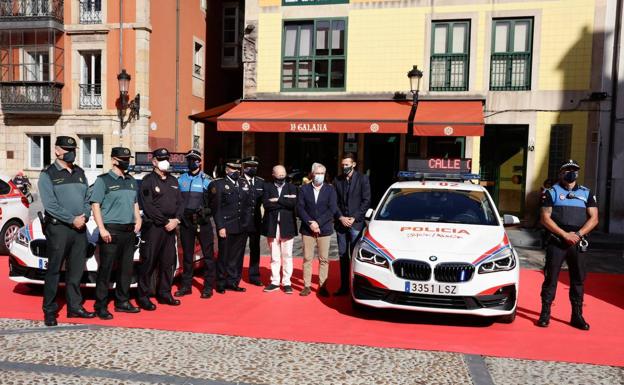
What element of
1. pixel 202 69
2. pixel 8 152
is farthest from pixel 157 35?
pixel 8 152

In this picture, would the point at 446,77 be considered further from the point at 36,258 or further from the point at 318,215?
the point at 36,258

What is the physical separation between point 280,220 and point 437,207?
2.16 metres

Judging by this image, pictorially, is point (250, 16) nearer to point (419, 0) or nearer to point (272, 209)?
point (419, 0)

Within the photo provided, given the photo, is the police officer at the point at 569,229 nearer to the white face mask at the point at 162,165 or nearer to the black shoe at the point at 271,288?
the black shoe at the point at 271,288

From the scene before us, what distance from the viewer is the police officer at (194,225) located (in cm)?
689

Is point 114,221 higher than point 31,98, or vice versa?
point 31,98

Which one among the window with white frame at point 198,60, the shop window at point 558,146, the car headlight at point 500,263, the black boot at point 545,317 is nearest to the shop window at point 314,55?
the shop window at point 558,146

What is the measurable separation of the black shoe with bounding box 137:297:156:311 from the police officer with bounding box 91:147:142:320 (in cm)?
16

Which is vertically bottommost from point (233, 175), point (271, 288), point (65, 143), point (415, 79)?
point (271, 288)

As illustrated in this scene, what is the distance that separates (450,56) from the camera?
15.3m

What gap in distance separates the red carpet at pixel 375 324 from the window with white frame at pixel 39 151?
15974 millimetres

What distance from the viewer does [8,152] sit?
2120 cm

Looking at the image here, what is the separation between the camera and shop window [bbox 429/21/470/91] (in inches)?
601

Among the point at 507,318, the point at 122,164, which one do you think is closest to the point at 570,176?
the point at 507,318
